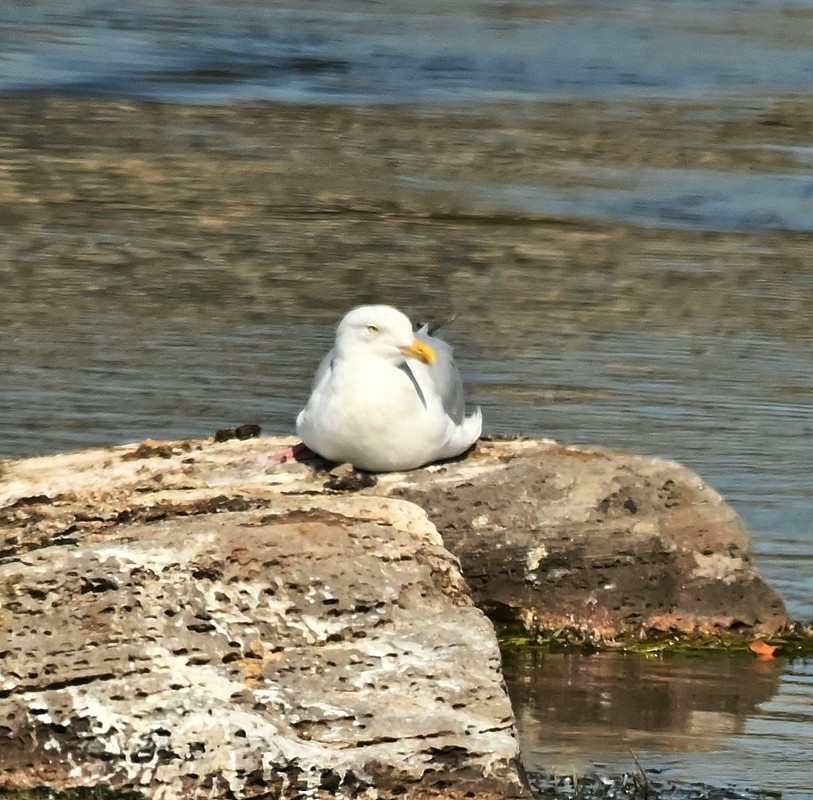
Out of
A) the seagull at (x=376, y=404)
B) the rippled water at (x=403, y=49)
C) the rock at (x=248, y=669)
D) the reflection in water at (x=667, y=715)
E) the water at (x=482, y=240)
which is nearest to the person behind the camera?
the rock at (x=248, y=669)

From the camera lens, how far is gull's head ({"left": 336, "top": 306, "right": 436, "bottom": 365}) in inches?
291

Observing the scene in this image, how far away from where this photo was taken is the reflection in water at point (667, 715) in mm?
6520

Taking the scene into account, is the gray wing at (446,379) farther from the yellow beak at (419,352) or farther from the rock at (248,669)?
the rock at (248,669)

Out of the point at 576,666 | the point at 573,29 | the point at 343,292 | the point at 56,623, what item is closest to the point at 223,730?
the point at 56,623

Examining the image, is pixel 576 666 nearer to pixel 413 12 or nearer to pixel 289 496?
pixel 289 496

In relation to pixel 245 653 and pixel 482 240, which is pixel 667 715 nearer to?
pixel 245 653

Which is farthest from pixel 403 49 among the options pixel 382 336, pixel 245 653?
pixel 245 653

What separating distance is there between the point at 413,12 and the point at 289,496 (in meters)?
16.5

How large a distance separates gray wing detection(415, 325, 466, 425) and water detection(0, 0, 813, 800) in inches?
37.7

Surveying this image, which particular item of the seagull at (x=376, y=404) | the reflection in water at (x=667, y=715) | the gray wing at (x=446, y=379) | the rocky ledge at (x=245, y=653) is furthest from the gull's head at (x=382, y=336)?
the reflection in water at (x=667, y=715)

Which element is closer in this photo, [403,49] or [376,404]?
[376,404]

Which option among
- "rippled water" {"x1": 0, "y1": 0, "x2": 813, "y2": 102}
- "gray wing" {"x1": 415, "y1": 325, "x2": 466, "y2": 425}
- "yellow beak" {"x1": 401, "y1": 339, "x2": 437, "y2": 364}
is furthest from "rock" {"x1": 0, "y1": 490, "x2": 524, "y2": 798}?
"rippled water" {"x1": 0, "y1": 0, "x2": 813, "y2": 102}

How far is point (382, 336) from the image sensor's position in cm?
742

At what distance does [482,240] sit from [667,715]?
7306 millimetres
